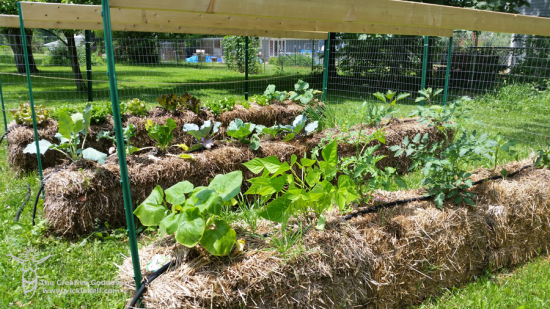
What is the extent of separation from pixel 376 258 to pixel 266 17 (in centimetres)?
190

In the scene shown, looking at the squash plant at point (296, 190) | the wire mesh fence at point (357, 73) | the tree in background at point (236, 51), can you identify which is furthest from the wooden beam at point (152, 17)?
the tree in background at point (236, 51)

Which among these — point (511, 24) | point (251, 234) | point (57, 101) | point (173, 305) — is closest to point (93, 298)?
point (173, 305)

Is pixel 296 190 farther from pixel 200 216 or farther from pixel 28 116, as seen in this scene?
pixel 28 116

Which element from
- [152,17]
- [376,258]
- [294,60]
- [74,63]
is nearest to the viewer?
[376,258]

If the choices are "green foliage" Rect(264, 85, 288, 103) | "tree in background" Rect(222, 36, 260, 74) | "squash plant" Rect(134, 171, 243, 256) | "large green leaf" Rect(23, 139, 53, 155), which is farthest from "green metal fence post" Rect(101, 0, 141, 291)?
"tree in background" Rect(222, 36, 260, 74)

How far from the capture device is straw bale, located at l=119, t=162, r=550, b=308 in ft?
6.22

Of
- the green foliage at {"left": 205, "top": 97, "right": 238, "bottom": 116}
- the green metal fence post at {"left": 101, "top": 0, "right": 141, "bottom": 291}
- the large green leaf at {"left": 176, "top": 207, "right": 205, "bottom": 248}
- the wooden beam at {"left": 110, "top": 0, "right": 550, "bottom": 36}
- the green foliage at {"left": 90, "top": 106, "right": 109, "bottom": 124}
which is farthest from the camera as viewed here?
the green foliage at {"left": 205, "top": 97, "right": 238, "bottom": 116}

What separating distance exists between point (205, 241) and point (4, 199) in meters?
3.21

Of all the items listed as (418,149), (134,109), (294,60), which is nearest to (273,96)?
(134,109)

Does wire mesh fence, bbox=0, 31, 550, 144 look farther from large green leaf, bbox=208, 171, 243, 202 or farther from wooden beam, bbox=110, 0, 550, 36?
large green leaf, bbox=208, 171, 243, 202

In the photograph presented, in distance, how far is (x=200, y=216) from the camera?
1.97 metres

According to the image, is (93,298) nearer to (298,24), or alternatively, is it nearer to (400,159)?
(400,159)

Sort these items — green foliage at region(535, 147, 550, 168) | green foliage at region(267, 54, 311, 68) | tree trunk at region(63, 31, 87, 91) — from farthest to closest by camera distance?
tree trunk at region(63, 31, 87, 91), green foliage at region(267, 54, 311, 68), green foliage at region(535, 147, 550, 168)

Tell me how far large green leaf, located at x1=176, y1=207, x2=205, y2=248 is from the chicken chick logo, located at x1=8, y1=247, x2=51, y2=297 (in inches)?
56.0
